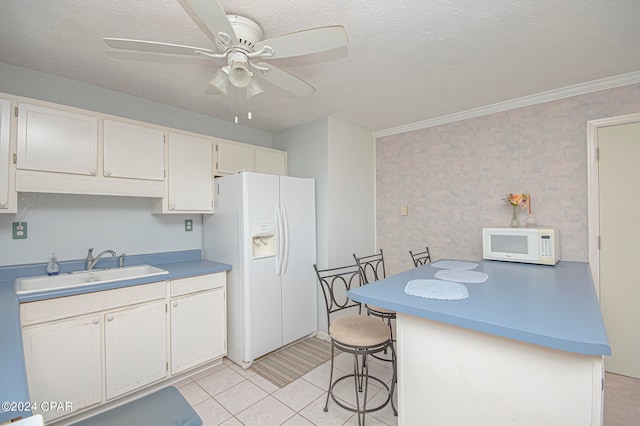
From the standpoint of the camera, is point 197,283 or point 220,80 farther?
point 197,283

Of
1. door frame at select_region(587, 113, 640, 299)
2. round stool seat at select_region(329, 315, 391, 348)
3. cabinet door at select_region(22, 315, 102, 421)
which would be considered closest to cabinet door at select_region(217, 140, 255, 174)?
cabinet door at select_region(22, 315, 102, 421)

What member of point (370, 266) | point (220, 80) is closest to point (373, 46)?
point (220, 80)

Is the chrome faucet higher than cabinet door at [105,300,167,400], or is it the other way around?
the chrome faucet

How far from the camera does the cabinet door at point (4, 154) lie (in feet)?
5.66

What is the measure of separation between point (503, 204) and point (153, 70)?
328cm

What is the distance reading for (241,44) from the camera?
1.41m

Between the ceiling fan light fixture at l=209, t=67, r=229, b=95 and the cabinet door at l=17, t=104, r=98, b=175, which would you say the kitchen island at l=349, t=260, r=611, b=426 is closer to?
the ceiling fan light fixture at l=209, t=67, r=229, b=95

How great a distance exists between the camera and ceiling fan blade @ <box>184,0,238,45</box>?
1.08 metres

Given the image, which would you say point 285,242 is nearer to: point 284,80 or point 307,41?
point 284,80

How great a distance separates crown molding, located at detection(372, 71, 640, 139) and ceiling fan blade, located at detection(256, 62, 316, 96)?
1.88m

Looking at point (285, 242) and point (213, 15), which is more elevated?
point (213, 15)

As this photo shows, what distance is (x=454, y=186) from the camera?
9.96ft

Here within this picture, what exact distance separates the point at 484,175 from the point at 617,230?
1.08 metres

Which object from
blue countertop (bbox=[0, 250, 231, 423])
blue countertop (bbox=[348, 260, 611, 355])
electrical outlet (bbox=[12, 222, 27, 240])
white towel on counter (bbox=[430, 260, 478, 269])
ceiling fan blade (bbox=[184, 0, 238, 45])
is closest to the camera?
blue countertop (bbox=[0, 250, 231, 423])
